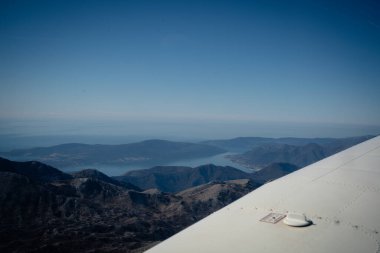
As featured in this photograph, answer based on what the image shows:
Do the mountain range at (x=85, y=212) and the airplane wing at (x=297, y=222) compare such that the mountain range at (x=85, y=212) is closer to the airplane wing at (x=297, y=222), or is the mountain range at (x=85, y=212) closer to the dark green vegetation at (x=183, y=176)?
the airplane wing at (x=297, y=222)

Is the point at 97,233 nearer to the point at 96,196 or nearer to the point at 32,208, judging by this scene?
the point at 32,208

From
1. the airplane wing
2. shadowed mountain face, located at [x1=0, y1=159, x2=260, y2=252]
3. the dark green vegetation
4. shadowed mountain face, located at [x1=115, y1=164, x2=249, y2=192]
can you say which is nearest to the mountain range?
shadowed mountain face, located at [x1=0, y1=159, x2=260, y2=252]

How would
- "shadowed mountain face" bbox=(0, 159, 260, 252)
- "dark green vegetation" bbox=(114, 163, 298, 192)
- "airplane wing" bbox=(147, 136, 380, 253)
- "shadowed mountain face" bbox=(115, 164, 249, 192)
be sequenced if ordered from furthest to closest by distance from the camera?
1. "dark green vegetation" bbox=(114, 163, 298, 192)
2. "shadowed mountain face" bbox=(115, 164, 249, 192)
3. "shadowed mountain face" bbox=(0, 159, 260, 252)
4. "airplane wing" bbox=(147, 136, 380, 253)

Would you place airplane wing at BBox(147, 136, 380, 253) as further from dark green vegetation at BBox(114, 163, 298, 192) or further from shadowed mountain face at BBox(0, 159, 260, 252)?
dark green vegetation at BBox(114, 163, 298, 192)

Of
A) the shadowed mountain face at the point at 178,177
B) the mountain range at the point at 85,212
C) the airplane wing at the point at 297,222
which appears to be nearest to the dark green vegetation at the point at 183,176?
the shadowed mountain face at the point at 178,177

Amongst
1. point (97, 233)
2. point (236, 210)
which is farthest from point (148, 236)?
point (236, 210)

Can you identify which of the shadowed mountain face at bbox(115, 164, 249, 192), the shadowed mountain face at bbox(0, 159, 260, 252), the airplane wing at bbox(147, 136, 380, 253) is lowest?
the shadowed mountain face at bbox(115, 164, 249, 192)

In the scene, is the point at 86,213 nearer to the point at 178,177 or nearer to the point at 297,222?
the point at 297,222
